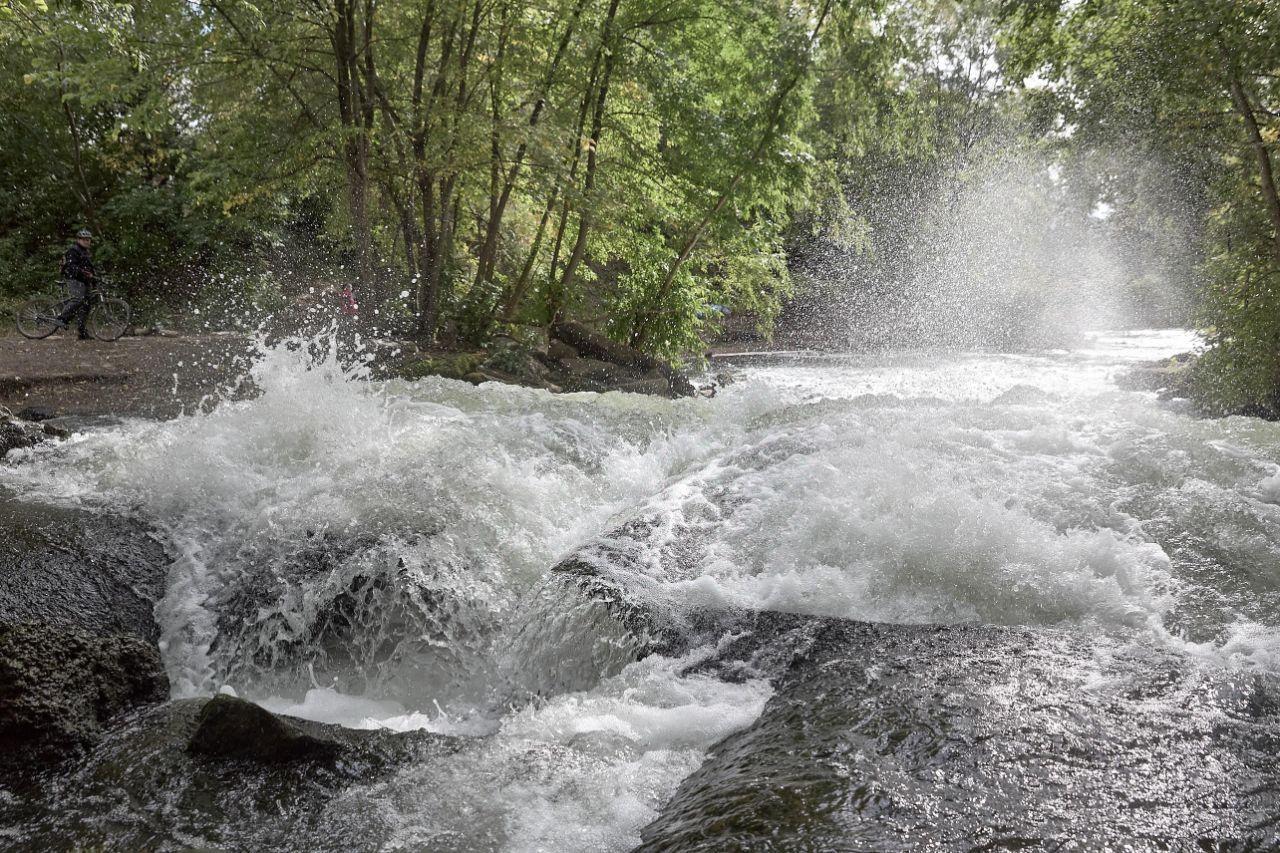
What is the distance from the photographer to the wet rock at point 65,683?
3229 mm

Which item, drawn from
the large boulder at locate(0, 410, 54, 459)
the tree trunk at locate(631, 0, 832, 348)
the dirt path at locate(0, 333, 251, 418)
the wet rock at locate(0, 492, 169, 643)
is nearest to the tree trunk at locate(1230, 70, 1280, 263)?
the tree trunk at locate(631, 0, 832, 348)

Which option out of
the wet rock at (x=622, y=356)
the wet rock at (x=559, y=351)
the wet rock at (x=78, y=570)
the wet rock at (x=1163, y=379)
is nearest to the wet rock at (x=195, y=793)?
the wet rock at (x=78, y=570)

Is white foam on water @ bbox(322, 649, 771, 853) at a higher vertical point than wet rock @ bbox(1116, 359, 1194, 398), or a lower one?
lower

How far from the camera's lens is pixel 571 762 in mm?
3057

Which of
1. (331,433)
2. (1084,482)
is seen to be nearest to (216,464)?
(331,433)

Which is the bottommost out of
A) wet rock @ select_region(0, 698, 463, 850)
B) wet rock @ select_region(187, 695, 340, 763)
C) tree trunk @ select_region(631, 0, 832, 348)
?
wet rock @ select_region(0, 698, 463, 850)

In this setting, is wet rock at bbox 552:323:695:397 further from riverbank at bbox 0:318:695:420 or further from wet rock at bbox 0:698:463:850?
wet rock at bbox 0:698:463:850

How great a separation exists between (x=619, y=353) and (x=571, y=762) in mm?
10006

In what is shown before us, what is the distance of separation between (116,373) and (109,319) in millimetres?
3755

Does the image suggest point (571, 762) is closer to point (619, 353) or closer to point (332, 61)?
point (619, 353)

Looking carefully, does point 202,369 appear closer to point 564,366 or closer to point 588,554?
point 564,366

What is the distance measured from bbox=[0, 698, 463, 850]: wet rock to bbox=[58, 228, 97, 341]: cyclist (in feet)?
37.9

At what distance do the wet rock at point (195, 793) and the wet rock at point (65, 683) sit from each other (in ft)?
0.53

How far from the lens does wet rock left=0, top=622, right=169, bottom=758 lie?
3.23 m
